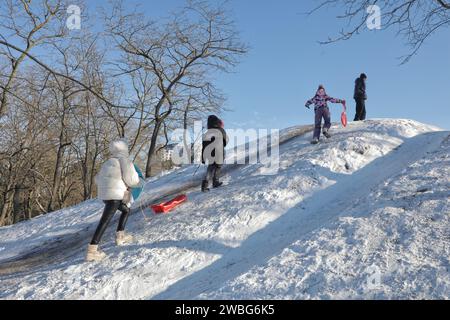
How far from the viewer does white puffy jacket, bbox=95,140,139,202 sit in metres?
6.12

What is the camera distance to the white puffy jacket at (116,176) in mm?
6125

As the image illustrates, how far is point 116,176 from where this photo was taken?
20.2 ft

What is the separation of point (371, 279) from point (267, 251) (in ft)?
6.30

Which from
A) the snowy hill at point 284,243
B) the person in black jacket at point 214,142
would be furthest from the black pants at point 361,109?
the person in black jacket at point 214,142

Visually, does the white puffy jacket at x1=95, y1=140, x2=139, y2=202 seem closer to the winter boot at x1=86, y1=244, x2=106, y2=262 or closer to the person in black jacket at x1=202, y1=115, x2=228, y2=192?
the winter boot at x1=86, y1=244, x2=106, y2=262

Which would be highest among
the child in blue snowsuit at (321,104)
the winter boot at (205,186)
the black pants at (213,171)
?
the child in blue snowsuit at (321,104)

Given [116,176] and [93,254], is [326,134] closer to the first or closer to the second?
[116,176]

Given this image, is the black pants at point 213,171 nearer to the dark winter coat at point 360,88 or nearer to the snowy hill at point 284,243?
the snowy hill at point 284,243

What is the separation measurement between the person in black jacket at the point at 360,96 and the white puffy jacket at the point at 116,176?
41.1ft

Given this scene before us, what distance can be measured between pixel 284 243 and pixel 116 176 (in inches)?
116

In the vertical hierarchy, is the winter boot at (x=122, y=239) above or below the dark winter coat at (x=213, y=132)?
below

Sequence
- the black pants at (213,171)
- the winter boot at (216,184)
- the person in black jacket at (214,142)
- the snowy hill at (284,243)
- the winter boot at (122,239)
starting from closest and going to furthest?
the snowy hill at (284,243)
the winter boot at (122,239)
the person in black jacket at (214,142)
the black pants at (213,171)
the winter boot at (216,184)

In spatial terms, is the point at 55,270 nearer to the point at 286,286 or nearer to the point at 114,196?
the point at 114,196

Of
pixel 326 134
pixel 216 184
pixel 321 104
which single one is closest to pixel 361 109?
pixel 326 134
